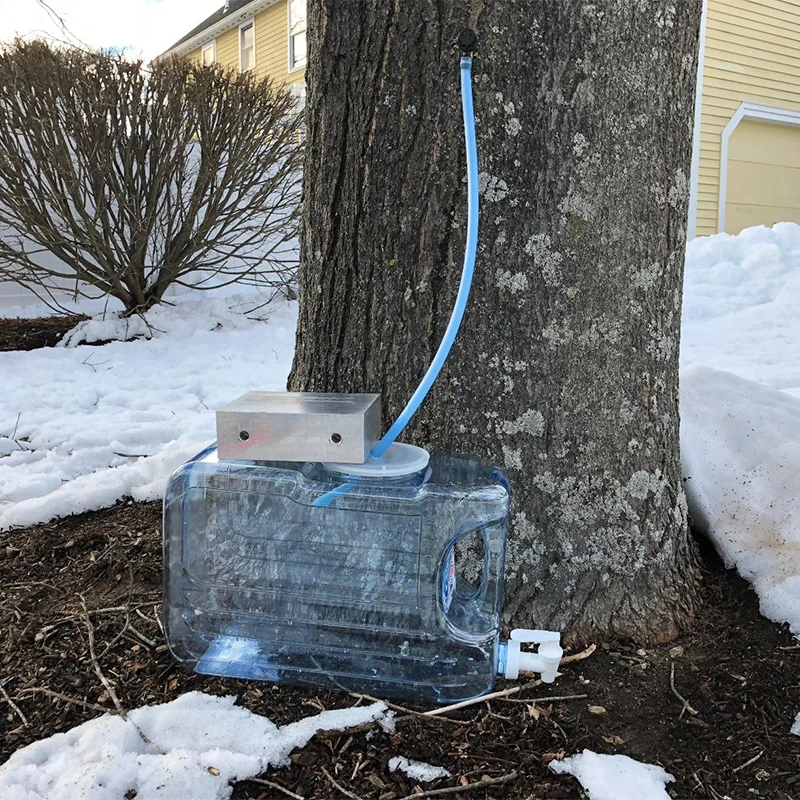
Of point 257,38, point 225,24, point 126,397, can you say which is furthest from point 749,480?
point 225,24

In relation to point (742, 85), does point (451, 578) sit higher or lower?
lower

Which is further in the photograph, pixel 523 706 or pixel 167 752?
pixel 523 706

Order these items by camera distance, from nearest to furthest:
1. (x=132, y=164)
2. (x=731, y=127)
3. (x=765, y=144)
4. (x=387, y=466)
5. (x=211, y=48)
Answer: (x=387, y=466) → (x=132, y=164) → (x=731, y=127) → (x=765, y=144) → (x=211, y=48)

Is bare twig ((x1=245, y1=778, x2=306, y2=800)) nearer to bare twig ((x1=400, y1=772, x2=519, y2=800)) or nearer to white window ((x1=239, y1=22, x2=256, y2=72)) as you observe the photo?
bare twig ((x1=400, y1=772, x2=519, y2=800))

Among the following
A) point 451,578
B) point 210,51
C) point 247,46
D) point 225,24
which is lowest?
point 451,578

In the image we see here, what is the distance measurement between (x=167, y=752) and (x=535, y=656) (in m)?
0.68

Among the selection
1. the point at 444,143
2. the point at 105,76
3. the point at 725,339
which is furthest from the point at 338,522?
the point at 105,76

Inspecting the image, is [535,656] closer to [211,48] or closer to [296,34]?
[296,34]

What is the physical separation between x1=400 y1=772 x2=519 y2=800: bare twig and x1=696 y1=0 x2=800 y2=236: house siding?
10239 millimetres

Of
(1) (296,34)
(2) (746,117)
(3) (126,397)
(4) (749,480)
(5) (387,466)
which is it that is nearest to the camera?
(5) (387,466)

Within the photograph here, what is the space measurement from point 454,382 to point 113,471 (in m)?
1.64

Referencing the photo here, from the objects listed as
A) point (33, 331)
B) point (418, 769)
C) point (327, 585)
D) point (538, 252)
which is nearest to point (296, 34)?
point (33, 331)

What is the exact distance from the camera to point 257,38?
1554 centimetres

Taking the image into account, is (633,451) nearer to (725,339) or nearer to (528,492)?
(528,492)
